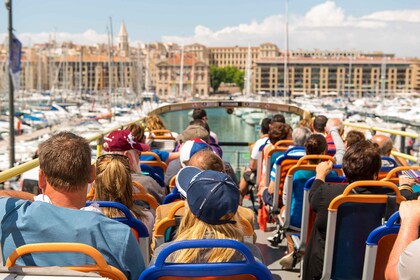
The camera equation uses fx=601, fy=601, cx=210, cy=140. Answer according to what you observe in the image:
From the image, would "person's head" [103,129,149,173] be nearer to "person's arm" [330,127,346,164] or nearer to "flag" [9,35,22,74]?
"person's arm" [330,127,346,164]

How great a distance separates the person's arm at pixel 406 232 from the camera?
2851 millimetres

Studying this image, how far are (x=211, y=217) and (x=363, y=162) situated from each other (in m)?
1.76

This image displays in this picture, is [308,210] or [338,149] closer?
[308,210]

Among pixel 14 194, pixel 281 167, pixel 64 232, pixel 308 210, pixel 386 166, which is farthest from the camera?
pixel 281 167

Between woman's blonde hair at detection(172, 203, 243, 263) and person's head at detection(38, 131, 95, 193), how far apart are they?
56cm

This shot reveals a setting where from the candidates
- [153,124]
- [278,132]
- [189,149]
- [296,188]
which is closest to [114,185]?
[189,149]

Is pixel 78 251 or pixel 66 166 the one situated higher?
pixel 66 166

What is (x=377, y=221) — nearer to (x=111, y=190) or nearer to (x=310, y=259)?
(x=310, y=259)

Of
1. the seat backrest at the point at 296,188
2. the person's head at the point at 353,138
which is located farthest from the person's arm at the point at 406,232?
the person's head at the point at 353,138

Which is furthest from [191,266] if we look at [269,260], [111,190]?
[269,260]

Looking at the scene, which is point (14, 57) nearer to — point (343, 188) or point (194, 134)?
point (194, 134)

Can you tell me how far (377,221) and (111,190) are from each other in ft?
5.89

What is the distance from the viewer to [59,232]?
2729 millimetres

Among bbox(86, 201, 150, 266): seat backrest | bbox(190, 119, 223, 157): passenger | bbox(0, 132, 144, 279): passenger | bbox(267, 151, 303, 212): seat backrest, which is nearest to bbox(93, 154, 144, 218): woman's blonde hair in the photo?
bbox(86, 201, 150, 266): seat backrest
